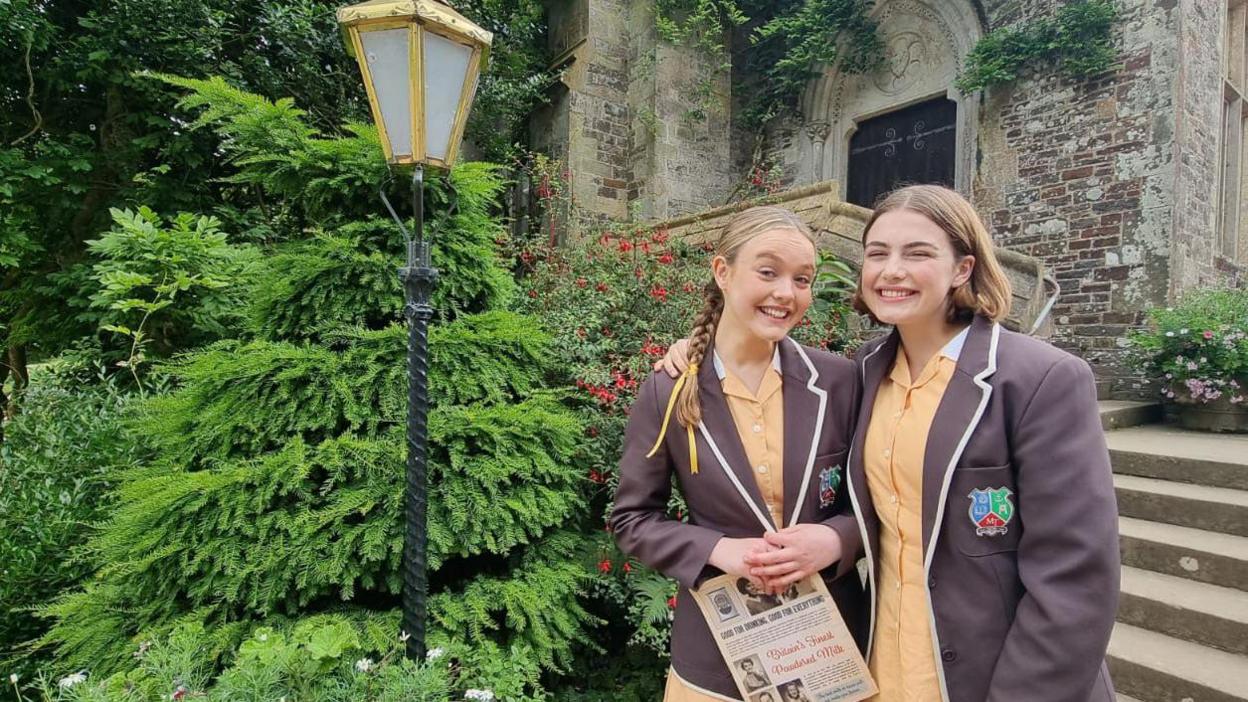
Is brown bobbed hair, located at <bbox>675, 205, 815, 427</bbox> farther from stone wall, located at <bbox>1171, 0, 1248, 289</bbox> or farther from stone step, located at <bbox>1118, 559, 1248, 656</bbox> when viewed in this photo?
stone wall, located at <bbox>1171, 0, 1248, 289</bbox>

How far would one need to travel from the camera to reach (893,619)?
1274 mm

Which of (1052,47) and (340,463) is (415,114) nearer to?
(340,463)

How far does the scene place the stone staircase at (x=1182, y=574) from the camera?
2408 millimetres

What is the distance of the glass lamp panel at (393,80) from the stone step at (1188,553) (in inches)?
147

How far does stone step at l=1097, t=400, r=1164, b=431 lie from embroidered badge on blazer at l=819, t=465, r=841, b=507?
4.88 metres

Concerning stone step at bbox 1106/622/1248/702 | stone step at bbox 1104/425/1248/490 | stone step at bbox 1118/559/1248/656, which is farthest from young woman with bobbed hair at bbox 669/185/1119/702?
stone step at bbox 1104/425/1248/490

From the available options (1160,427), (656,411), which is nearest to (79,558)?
(656,411)

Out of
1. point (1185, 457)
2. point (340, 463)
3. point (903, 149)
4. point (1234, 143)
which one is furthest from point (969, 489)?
point (1234, 143)

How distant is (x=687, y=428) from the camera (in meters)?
1.42

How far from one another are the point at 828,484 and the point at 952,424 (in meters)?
0.33

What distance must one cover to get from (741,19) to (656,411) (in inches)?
341

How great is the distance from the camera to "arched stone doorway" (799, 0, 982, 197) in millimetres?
7895

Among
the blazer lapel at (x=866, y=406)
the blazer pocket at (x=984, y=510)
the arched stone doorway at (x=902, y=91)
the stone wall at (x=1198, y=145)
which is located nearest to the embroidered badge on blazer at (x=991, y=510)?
the blazer pocket at (x=984, y=510)

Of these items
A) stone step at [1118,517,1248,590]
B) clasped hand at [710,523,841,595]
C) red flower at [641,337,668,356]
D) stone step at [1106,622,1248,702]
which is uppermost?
red flower at [641,337,668,356]
